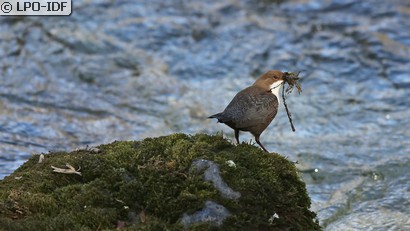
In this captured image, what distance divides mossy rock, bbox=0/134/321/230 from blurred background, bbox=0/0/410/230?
2255mm

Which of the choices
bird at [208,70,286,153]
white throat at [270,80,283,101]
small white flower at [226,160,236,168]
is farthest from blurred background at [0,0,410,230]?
small white flower at [226,160,236,168]

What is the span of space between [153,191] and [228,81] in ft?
21.5

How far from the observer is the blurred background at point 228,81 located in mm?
7246

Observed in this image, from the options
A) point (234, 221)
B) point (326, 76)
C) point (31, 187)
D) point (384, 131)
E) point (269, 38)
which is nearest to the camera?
point (234, 221)

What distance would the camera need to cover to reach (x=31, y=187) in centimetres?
369

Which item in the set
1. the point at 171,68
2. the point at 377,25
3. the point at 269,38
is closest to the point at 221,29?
the point at 269,38

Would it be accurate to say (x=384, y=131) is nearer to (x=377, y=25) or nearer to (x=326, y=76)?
(x=326, y=76)


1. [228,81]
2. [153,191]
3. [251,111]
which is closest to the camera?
[153,191]

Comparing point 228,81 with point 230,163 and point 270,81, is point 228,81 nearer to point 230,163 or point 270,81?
point 270,81

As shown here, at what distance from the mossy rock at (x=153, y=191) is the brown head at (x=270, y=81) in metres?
0.85

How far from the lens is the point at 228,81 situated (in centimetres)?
1002

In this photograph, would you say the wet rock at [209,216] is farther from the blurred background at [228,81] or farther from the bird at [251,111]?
the blurred background at [228,81]

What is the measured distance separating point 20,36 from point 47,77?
1.38m

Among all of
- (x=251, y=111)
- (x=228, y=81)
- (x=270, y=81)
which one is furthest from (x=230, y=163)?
(x=228, y=81)
